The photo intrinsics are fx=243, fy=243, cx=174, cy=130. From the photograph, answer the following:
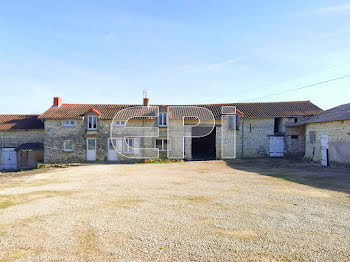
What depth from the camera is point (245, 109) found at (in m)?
24.2

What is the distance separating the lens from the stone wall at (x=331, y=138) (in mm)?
16094

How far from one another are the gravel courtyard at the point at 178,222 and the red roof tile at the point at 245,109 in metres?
12.4

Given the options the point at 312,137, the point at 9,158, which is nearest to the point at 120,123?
the point at 9,158

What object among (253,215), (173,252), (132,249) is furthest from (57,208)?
(253,215)

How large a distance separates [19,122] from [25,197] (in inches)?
725

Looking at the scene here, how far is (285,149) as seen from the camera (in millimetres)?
22750

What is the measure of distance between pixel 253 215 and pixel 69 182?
9661 millimetres

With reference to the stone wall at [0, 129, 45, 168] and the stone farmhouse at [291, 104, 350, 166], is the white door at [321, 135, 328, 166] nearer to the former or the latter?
the stone farmhouse at [291, 104, 350, 166]

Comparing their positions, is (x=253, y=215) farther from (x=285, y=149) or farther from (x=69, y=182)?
(x=285, y=149)

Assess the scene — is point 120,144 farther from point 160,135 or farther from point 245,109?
point 245,109

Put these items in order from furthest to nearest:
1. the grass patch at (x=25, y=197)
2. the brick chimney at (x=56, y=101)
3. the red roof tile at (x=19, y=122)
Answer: the brick chimney at (x=56, y=101) < the red roof tile at (x=19, y=122) < the grass patch at (x=25, y=197)

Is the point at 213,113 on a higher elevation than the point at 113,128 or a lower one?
higher

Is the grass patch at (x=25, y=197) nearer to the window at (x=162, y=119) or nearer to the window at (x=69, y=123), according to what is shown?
the window at (x=69, y=123)

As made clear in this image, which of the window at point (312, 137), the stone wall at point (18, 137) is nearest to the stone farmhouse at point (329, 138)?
the window at point (312, 137)
